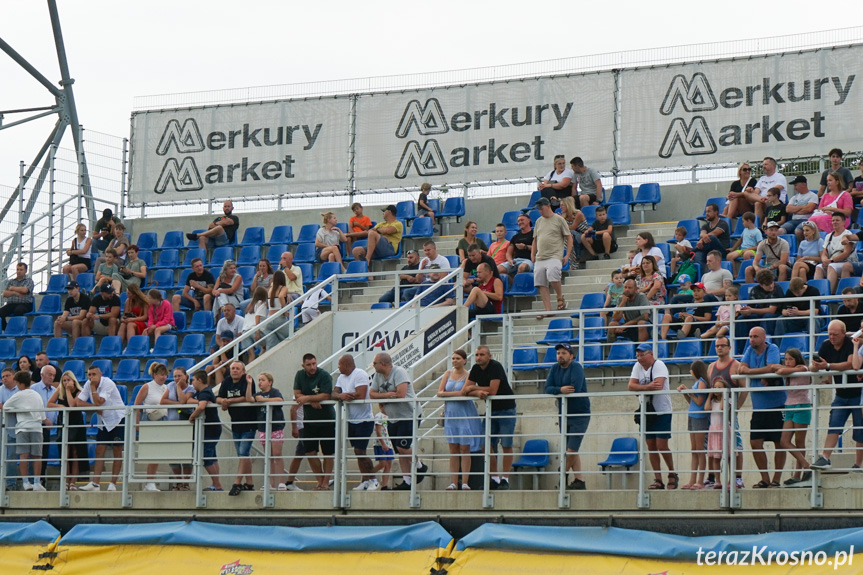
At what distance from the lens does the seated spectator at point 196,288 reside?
2019 centimetres

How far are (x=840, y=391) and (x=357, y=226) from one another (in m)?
10.2

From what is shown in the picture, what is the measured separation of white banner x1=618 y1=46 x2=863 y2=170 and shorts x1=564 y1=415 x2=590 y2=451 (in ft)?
29.2

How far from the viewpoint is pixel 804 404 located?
12.2 metres

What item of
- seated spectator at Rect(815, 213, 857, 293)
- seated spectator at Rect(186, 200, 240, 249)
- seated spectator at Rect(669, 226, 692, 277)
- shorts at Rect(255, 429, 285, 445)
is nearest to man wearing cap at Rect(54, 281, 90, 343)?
seated spectator at Rect(186, 200, 240, 249)

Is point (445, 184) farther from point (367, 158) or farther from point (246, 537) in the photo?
point (246, 537)

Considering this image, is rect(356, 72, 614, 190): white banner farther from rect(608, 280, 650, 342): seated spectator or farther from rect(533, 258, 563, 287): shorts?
rect(608, 280, 650, 342): seated spectator

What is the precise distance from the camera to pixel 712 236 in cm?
1691

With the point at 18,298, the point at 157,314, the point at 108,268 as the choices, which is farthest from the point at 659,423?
the point at 18,298

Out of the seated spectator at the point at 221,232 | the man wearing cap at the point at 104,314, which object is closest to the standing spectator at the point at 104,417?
the man wearing cap at the point at 104,314

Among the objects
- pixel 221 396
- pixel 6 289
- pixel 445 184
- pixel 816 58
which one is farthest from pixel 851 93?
pixel 6 289

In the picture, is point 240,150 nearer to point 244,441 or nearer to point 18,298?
point 18,298

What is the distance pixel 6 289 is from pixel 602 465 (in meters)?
11.9

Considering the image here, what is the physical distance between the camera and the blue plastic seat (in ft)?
65.0

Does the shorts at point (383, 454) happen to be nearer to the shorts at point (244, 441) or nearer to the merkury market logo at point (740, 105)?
the shorts at point (244, 441)
